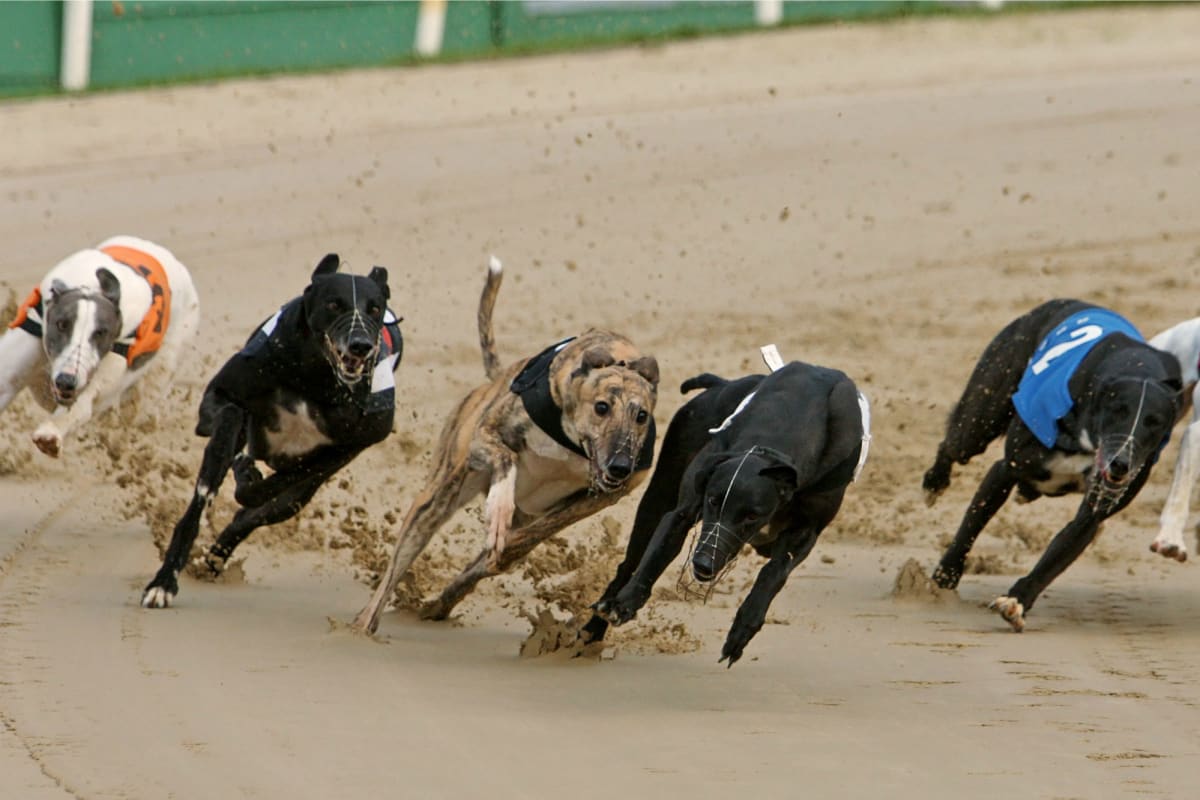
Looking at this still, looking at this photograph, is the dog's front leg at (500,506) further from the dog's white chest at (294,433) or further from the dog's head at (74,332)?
the dog's head at (74,332)

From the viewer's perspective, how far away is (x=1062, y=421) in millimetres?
5789

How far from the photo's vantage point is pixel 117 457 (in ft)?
21.6

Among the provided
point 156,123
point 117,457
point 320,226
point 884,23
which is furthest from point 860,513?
point 884,23

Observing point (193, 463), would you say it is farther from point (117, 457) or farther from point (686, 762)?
point (686, 762)

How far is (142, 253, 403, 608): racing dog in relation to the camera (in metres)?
5.30

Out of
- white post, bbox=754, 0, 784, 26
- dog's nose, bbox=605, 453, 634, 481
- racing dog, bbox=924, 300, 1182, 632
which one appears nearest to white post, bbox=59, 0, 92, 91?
white post, bbox=754, 0, 784, 26

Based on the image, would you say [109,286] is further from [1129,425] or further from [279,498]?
Result: [1129,425]

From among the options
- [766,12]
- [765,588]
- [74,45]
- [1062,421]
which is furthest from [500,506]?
[766,12]

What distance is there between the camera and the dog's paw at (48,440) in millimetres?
5973

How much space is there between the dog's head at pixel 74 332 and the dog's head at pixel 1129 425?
297cm

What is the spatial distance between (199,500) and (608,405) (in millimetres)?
1332

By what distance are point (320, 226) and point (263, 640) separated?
18.2 ft

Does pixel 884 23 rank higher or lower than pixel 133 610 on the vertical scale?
higher

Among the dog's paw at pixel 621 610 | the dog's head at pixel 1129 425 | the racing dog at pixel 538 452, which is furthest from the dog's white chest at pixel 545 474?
the dog's head at pixel 1129 425
